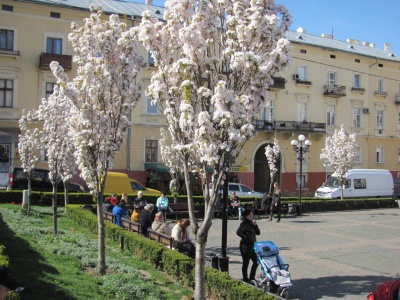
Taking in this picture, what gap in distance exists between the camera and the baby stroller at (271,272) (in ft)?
27.6

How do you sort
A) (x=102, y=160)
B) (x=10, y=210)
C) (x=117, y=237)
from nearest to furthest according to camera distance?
(x=102, y=160), (x=117, y=237), (x=10, y=210)

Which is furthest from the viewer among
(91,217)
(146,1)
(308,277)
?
(146,1)

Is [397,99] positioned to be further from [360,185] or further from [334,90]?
[360,185]

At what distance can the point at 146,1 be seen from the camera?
1475 inches

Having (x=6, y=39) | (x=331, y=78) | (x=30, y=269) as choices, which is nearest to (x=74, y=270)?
(x=30, y=269)

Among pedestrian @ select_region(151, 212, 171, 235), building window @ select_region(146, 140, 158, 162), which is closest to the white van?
building window @ select_region(146, 140, 158, 162)

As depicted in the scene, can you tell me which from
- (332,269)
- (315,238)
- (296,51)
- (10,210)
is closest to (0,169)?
(10,210)

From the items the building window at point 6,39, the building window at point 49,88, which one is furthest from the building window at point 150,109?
the building window at point 6,39

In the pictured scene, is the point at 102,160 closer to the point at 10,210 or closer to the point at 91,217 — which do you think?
the point at 91,217

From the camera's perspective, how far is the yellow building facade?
28859mm

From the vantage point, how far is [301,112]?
39875mm

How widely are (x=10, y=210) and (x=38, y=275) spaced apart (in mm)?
10371

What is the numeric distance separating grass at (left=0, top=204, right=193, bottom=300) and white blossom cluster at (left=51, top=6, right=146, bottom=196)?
5.70ft

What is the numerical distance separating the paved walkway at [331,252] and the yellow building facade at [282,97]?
5.21 meters
